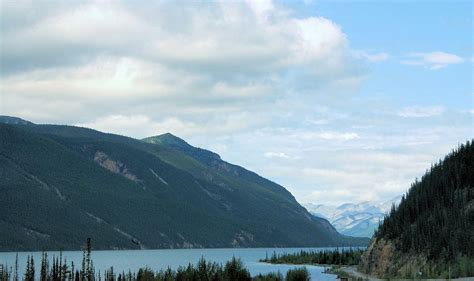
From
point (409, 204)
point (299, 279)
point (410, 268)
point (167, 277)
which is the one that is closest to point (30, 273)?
point (167, 277)

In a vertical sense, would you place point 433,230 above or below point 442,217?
below

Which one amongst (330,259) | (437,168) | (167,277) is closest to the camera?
(167,277)

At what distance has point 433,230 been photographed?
113m

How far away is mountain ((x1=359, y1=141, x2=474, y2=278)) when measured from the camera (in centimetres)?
10575

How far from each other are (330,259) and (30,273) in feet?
363

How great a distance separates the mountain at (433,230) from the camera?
105750mm

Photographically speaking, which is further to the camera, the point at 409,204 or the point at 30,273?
the point at 409,204

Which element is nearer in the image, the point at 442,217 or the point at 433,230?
the point at 433,230

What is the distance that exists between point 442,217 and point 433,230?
3.43m

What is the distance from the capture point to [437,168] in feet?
438

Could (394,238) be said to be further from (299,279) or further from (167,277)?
(167,277)

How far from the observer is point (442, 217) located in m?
116

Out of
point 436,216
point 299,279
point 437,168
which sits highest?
point 437,168

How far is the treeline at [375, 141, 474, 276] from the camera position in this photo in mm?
106000
